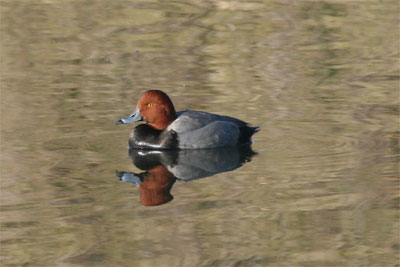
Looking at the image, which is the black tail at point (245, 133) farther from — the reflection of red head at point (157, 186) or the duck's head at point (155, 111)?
the reflection of red head at point (157, 186)

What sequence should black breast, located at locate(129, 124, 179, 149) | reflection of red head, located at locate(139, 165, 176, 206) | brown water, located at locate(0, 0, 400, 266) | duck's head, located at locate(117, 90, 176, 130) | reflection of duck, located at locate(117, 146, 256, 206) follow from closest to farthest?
brown water, located at locate(0, 0, 400, 266)
reflection of red head, located at locate(139, 165, 176, 206)
reflection of duck, located at locate(117, 146, 256, 206)
black breast, located at locate(129, 124, 179, 149)
duck's head, located at locate(117, 90, 176, 130)

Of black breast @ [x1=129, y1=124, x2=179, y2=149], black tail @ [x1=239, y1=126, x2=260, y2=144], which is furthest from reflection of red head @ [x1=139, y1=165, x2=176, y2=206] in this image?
black tail @ [x1=239, y1=126, x2=260, y2=144]

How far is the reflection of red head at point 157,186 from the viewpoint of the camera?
891cm

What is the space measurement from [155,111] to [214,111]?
1.49 metres

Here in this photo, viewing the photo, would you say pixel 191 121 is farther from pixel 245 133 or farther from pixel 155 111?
pixel 245 133

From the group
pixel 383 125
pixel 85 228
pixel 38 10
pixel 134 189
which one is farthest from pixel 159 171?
pixel 38 10

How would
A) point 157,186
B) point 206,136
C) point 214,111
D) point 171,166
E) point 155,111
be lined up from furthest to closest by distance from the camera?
point 214,111, point 155,111, point 206,136, point 171,166, point 157,186

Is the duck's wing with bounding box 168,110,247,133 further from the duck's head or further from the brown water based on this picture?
the brown water

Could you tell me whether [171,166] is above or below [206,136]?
below

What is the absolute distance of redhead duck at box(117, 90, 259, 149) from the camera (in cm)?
1092

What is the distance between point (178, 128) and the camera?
10961mm

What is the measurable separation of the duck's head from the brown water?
0.44 metres

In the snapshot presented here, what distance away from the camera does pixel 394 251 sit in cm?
757

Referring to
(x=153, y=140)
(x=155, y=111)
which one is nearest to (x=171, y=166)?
(x=153, y=140)
